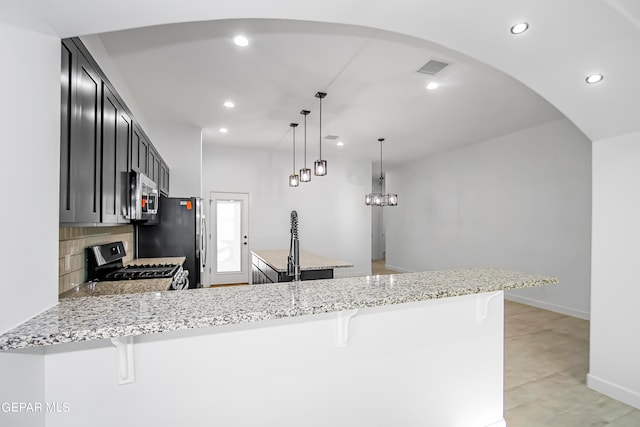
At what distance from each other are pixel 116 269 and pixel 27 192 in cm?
221

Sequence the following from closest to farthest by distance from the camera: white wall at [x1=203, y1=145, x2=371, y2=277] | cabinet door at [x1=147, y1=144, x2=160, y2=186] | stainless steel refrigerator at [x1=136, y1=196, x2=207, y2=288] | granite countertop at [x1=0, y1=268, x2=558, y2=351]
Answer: granite countertop at [x1=0, y1=268, x2=558, y2=351] → cabinet door at [x1=147, y1=144, x2=160, y2=186] → stainless steel refrigerator at [x1=136, y1=196, x2=207, y2=288] → white wall at [x1=203, y1=145, x2=371, y2=277]

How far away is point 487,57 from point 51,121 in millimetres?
2420

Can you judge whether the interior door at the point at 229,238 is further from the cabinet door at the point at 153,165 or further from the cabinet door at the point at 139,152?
the cabinet door at the point at 139,152

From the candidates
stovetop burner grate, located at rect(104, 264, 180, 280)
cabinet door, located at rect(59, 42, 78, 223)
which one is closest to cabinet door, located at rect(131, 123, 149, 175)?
stovetop burner grate, located at rect(104, 264, 180, 280)

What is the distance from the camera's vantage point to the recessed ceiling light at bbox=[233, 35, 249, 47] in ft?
8.88

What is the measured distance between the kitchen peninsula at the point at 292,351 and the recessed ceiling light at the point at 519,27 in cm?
143

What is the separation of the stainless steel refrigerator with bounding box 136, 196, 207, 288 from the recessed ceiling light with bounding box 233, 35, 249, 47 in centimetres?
224

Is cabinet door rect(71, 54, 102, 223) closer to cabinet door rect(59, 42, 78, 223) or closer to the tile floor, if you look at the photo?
cabinet door rect(59, 42, 78, 223)

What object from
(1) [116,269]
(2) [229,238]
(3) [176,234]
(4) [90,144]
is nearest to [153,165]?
(3) [176,234]

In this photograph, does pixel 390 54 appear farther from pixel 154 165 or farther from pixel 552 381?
pixel 552 381

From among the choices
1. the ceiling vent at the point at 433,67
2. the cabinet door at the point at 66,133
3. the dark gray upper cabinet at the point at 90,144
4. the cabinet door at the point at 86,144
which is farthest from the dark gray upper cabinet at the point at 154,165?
the ceiling vent at the point at 433,67

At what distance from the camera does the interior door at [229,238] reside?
671cm

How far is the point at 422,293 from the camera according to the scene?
56.7 inches

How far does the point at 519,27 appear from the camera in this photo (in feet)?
5.84
